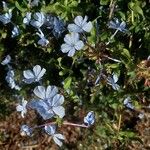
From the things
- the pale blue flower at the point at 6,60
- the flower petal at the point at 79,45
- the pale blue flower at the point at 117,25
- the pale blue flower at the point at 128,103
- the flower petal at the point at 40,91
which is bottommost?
the pale blue flower at the point at 128,103

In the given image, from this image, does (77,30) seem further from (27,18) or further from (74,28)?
(27,18)

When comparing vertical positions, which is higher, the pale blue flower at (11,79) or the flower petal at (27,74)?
the flower petal at (27,74)

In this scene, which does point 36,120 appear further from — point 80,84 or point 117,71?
point 117,71

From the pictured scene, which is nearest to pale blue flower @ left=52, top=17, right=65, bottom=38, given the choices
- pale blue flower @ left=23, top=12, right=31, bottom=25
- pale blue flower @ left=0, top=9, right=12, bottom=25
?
pale blue flower @ left=23, top=12, right=31, bottom=25

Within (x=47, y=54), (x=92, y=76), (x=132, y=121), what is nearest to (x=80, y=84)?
(x=92, y=76)

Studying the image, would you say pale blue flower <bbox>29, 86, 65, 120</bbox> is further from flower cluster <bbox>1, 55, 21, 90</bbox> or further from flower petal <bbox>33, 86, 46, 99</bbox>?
flower cluster <bbox>1, 55, 21, 90</bbox>

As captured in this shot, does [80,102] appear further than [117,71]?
Yes

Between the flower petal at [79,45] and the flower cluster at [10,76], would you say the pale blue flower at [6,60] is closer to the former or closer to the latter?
Answer: the flower cluster at [10,76]

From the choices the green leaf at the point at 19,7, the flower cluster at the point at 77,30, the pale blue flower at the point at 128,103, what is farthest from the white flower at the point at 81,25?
the pale blue flower at the point at 128,103

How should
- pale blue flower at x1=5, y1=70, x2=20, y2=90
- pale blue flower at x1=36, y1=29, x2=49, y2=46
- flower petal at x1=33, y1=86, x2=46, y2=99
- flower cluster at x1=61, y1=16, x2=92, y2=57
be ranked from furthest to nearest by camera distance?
pale blue flower at x1=5, y1=70, x2=20, y2=90 < pale blue flower at x1=36, y1=29, x2=49, y2=46 < flower cluster at x1=61, y1=16, x2=92, y2=57 < flower petal at x1=33, y1=86, x2=46, y2=99
